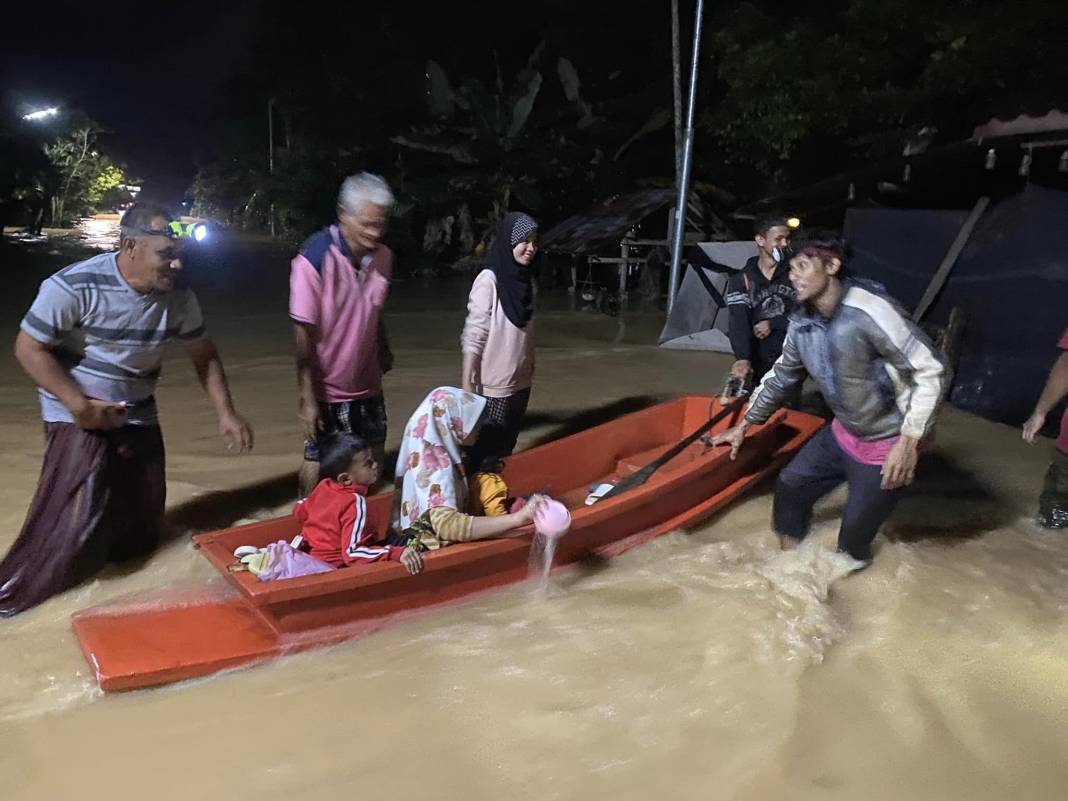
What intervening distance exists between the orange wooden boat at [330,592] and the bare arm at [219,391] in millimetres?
509

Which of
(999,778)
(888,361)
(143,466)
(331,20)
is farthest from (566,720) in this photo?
(331,20)

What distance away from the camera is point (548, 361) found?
9.79 meters

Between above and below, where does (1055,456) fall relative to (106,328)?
below

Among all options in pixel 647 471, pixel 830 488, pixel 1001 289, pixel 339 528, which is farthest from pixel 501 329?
pixel 1001 289

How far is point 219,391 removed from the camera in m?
4.00

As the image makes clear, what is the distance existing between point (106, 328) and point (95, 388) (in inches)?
11.4

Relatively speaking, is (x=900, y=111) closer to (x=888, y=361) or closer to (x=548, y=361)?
(x=548, y=361)

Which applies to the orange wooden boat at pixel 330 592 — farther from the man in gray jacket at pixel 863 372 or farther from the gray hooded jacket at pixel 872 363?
the gray hooded jacket at pixel 872 363

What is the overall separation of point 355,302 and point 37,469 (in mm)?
2856

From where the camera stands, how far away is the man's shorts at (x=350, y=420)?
4121 millimetres

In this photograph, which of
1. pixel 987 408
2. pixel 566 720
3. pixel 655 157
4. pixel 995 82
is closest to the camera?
pixel 566 720

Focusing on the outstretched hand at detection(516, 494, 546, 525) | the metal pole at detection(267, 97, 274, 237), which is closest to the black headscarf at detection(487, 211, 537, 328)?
the outstretched hand at detection(516, 494, 546, 525)

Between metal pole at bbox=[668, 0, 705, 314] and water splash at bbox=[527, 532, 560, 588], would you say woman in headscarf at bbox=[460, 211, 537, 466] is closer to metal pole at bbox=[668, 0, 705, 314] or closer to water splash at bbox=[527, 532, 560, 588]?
water splash at bbox=[527, 532, 560, 588]

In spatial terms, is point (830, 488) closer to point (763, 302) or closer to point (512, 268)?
point (763, 302)
